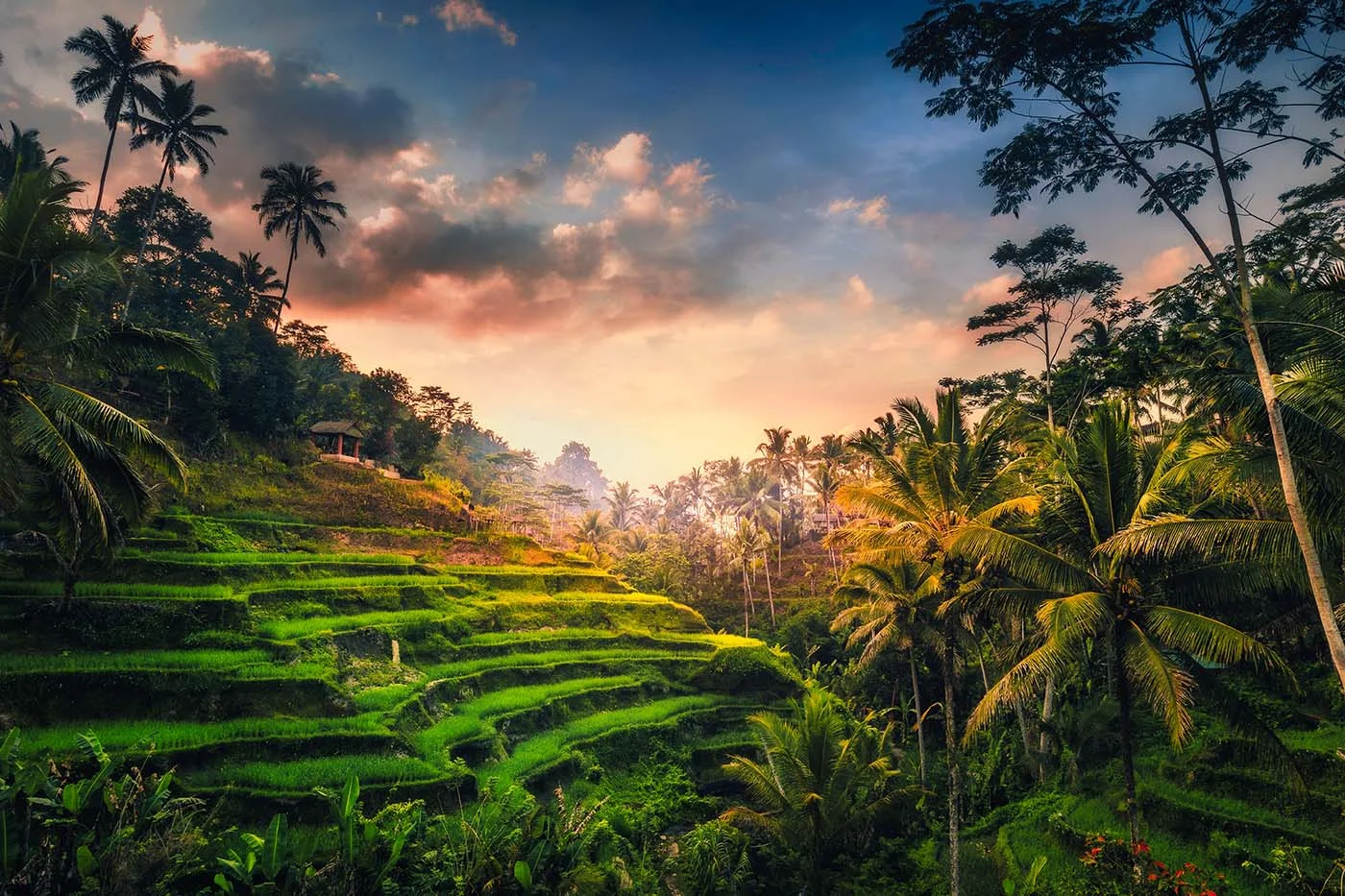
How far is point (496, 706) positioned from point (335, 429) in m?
24.4

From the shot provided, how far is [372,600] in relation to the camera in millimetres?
21422

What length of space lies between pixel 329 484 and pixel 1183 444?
34508mm

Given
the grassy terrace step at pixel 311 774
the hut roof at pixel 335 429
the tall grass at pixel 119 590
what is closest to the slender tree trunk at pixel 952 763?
the grassy terrace step at pixel 311 774

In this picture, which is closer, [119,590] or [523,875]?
[523,875]

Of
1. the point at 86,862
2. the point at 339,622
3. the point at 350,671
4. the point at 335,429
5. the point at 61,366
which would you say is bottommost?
the point at 86,862

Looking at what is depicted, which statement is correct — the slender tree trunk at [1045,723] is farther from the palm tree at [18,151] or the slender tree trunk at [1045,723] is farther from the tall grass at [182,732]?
the palm tree at [18,151]

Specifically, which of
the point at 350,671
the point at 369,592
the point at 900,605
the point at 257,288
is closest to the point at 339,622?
the point at 350,671

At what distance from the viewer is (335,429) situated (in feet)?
118

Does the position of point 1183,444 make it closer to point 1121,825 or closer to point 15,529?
point 1121,825

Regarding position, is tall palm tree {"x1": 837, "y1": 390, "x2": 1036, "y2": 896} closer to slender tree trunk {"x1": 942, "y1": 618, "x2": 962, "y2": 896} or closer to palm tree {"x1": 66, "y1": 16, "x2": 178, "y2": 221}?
slender tree trunk {"x1": 942, "y1": 618, "x2": 962, "y2": 896}

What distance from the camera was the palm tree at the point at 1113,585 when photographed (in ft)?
32.3

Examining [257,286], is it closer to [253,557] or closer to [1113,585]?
[253,557]

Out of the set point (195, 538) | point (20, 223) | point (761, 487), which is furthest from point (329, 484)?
point (761, 487)

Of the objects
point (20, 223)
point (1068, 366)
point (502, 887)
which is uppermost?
point (1068, 366)
